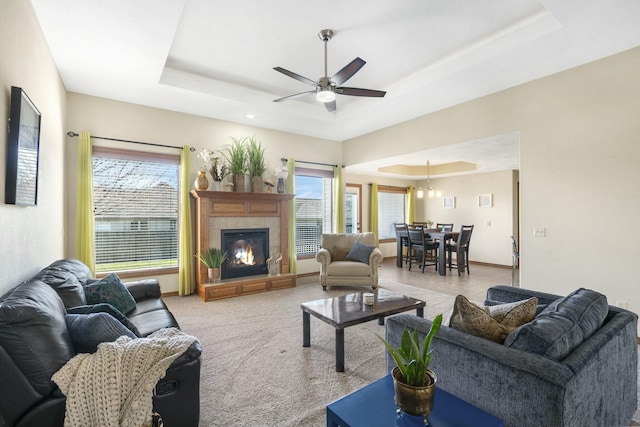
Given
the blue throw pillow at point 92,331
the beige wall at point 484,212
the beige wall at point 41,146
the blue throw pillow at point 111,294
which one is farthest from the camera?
the beige wall at point 484,212

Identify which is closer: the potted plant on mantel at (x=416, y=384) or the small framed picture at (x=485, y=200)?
the potted plant on mantel at (x=416, y=384)

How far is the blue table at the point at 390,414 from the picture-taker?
47.4 inches

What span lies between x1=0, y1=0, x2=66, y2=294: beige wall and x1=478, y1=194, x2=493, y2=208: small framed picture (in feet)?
27.3

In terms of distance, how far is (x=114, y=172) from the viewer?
4266 mm

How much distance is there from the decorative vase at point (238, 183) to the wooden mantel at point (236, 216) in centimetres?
11

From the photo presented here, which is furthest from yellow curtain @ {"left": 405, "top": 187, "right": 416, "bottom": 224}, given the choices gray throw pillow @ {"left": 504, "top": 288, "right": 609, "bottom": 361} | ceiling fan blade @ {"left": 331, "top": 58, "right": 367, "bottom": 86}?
gray throw pillow @ {"left": 504, "top": 288, "right": 609, "bottom": 361}

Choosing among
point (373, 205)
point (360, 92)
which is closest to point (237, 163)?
point (360, 92)

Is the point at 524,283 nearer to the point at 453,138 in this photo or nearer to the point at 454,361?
the point at 453,138

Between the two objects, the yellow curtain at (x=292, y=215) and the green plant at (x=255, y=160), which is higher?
the green plant at (x=255, y=160)

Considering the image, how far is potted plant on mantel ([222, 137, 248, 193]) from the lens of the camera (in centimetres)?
495

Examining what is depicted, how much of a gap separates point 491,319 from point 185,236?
167 inches

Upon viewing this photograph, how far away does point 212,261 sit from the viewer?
15.1ft

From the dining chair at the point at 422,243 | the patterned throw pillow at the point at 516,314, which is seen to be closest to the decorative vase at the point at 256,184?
the dining chair at the point at 422,243

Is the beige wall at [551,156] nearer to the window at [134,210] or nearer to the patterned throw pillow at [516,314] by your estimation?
the window at [134,210]
